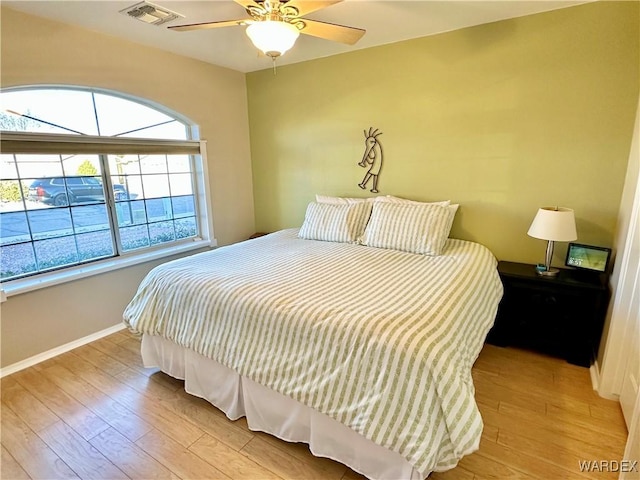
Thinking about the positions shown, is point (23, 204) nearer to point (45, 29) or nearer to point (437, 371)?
point (45, 29)

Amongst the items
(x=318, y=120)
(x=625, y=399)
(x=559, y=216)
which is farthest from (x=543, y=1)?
(x=625, y=399)

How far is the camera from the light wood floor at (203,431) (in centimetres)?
159

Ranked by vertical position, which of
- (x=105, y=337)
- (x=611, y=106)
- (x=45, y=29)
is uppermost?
(x=45, y=29)

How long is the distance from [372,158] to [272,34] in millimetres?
1746

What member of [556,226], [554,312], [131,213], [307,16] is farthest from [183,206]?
[554,312]

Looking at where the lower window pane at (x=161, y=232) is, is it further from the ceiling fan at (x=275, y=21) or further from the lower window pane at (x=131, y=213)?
the ceiling fan at (x=275, y=21)

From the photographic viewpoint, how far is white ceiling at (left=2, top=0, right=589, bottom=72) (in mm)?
2170

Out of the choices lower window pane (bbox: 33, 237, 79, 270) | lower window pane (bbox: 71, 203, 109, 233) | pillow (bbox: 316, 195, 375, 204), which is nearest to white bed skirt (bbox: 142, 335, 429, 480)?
lower window pane (bbox: 33, 237, 79, 270)

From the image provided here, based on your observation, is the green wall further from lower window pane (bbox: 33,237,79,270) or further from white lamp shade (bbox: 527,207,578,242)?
lower window pane (bbox: 33,237,79,270)

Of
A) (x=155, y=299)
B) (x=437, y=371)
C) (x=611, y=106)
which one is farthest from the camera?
(x=611, y=106)

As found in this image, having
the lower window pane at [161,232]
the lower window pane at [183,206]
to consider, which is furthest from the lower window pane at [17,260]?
the lower window pane at [183,206]

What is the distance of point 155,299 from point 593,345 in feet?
9.69

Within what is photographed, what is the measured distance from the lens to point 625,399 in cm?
187

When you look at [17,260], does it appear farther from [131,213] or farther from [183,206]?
[183,206]
